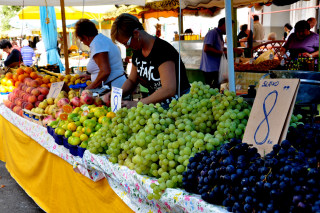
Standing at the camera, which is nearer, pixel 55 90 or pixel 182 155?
pixel 182 155

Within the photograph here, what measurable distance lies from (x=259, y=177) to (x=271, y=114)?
430 millimetres

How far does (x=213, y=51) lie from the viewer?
5777 mm

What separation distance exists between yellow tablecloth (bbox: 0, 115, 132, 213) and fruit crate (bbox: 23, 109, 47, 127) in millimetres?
239

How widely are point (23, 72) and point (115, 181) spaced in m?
3.41

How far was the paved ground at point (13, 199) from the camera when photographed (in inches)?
138

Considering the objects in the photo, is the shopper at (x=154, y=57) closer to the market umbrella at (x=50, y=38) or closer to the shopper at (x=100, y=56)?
the shopper at (x=100, y=56)

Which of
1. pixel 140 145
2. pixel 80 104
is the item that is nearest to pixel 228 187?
pixel 140 145

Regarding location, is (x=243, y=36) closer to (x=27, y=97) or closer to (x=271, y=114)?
(x=27, y=97)

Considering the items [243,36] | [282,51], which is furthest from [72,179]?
[243,36]

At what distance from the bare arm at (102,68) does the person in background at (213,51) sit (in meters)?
2.44

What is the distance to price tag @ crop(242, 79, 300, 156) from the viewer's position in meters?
1.37

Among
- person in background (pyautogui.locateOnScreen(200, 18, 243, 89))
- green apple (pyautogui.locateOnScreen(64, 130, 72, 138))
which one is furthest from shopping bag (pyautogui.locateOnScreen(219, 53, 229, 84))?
green apple (pyautogui.locateOnScreen(64, 130, 72, 138))

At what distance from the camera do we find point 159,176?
1608mm

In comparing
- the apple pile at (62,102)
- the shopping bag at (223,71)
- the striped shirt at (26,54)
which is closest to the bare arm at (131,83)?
the apple pile at (62,102)
